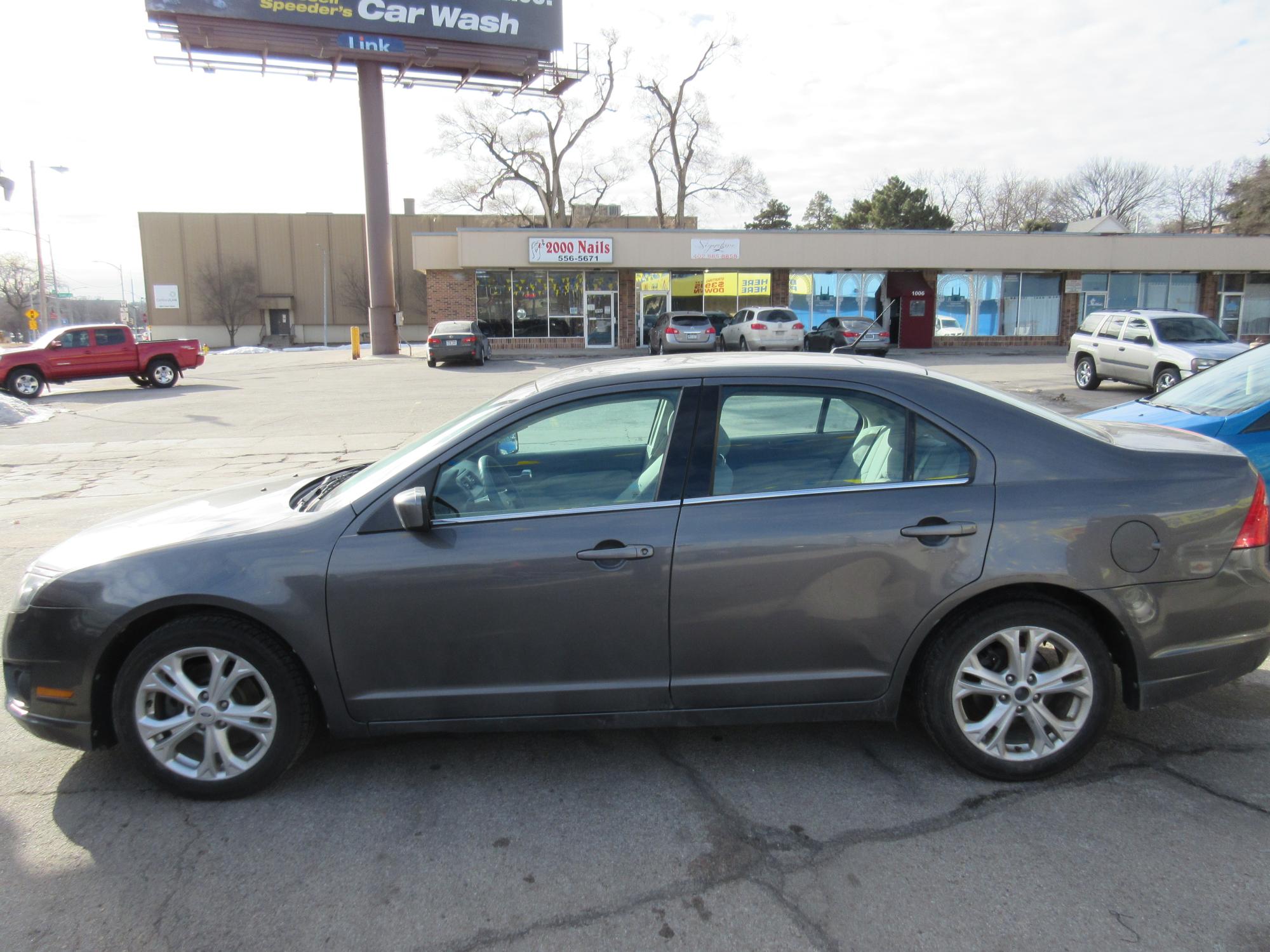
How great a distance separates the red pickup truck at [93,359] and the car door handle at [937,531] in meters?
23.5

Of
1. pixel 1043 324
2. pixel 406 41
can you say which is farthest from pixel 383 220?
pixel 1043 324

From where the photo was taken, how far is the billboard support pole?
3656cm

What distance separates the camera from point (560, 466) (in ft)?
11.8

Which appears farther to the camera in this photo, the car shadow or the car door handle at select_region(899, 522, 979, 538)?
the car shadow

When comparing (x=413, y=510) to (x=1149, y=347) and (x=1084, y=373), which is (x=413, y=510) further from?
(x=1084, y=373)

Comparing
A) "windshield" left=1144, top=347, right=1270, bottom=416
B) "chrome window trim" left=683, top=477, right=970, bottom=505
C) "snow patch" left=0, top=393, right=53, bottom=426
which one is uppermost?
"windshield" left=1144, top=347, right=1270, bottom=416

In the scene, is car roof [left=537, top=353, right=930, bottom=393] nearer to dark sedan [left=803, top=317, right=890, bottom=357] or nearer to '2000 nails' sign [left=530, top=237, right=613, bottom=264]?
dark sedan [left=803, top=317, right=890, bottom=357]

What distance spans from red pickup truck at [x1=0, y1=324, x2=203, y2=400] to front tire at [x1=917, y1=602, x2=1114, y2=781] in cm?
2363

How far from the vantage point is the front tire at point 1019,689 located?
3.25 meters

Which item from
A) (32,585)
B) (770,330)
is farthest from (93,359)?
(32,585)

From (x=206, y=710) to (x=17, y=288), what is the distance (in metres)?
94.9

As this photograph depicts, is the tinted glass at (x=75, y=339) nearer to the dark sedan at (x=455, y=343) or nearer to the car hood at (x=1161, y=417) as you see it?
the dark sedan at (x=455, y=343)

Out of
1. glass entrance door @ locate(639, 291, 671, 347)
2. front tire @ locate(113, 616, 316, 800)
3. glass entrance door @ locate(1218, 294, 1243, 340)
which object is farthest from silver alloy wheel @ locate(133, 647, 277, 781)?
glass entrance door @ locate(1218, 294, 1243, 340)

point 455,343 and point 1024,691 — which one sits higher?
point 455,343
